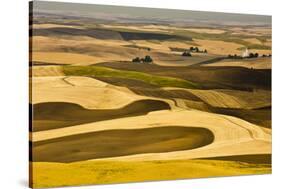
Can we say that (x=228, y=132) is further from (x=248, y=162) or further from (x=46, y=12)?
(x=46, y=12)

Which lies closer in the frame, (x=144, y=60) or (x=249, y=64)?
(x=144, y=60)

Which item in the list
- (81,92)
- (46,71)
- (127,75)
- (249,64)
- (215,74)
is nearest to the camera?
(46,71)

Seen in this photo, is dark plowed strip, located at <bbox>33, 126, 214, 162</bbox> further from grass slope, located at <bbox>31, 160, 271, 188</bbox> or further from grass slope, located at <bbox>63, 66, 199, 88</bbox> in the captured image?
grass slope, located at <bbox>63, 66, 199, 88</bbox>

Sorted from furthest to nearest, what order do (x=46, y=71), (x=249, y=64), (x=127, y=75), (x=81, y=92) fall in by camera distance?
(x=249, y=64) < (x=127, y=75) < (x=81, y=92) < (x=46, y=71)

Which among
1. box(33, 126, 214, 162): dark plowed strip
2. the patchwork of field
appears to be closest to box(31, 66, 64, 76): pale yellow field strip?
the patchwork of field

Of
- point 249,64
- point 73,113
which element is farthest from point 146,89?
point 249,64

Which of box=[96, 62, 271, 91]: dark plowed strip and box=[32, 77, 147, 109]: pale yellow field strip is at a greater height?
box=[96, 62, 271, 91]: dark plowed strip

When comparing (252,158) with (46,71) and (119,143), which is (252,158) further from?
(46,71)

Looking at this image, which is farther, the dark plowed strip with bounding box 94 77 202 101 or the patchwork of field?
the dark plowed strip with bounding box 94 77 202 101
